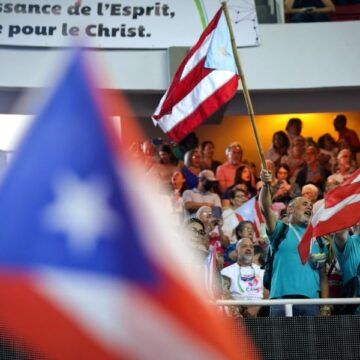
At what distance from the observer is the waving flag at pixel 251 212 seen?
1089 centimetres

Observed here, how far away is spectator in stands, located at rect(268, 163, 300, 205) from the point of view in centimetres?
1194

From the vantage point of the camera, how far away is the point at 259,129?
1730 centimetres

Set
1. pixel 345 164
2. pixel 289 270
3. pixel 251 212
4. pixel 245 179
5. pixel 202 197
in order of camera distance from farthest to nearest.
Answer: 1. pixel 345 164
2. pixel 245 179
3. pixel 202 197
4. pixel 251 212
5. pixel 289 270

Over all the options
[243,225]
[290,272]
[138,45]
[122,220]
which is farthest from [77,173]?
[138,45]

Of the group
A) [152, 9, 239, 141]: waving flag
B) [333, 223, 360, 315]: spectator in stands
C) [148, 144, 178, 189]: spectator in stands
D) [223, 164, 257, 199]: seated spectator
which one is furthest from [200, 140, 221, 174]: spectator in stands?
[333, 223, 360, 315]: spectator in stands

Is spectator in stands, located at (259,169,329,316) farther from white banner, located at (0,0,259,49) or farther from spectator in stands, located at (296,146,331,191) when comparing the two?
white banner, located at (0,0,259,49)

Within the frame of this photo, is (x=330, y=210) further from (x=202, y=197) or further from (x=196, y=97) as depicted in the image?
(x=202, y=197)

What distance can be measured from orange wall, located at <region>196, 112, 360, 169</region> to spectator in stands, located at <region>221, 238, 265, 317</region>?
8047 millimetres

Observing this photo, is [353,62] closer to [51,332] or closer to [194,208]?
[194,208]

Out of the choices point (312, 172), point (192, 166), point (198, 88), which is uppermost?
point (198, 88)

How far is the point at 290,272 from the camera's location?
318 inches

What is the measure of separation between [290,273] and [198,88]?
6.51 ft

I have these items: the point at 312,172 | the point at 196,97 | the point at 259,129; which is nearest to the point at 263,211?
the point at 196,97

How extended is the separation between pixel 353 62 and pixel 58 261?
11.6 metres
